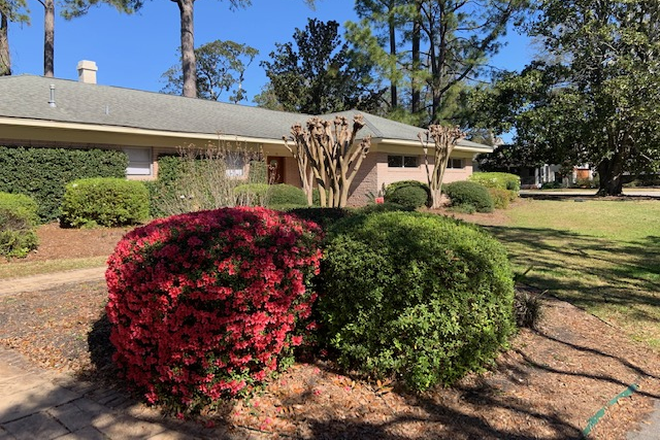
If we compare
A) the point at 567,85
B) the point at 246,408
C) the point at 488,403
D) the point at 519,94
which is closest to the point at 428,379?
the point at 488,403

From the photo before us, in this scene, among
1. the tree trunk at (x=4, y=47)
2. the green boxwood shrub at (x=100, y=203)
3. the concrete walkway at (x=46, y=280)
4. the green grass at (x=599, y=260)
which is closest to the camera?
the green grass at (x=599, y=260)

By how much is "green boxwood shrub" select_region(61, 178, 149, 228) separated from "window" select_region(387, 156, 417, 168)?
11166 mm

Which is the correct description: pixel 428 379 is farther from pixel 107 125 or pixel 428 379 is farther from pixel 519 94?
pixel 519 94

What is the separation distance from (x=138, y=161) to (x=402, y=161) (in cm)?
1115

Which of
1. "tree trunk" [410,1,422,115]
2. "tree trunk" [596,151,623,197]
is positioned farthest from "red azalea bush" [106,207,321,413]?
"tree trunk" [410,1,422,115]

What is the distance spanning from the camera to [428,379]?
313 cm

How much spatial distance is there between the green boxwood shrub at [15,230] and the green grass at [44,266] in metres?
0.31

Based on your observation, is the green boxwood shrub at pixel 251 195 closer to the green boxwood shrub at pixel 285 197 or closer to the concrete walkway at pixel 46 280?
the green boxwood shrub at pixel 285 197

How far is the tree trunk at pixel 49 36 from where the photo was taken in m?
23.3

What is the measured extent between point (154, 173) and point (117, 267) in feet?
39.7

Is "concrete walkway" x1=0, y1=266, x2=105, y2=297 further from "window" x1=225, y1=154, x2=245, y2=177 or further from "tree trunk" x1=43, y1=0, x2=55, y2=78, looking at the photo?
"tree trunk" x1=43, y1=0, x2=55, y2=78

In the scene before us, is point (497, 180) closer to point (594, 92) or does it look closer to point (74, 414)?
Result: point (594, 92)

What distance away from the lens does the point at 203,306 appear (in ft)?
9.38

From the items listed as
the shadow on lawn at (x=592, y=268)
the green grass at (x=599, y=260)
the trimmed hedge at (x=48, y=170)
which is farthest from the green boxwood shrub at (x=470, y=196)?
the trimmed hedge at (x=48, y=170)
